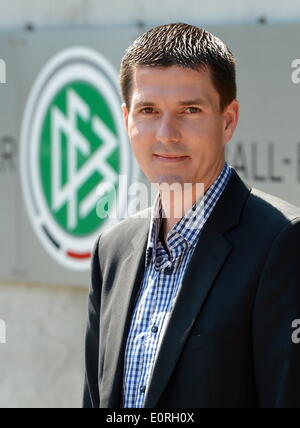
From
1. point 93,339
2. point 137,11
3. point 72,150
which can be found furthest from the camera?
point 72,150

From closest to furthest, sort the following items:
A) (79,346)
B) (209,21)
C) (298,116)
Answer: (298,116) → (209,21) → (79,346)

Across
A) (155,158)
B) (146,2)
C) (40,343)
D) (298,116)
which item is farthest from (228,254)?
(40,343)

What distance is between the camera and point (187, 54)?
1.93 metres

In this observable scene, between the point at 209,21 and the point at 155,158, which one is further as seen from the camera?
the point at 209,21

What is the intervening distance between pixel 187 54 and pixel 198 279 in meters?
0.49

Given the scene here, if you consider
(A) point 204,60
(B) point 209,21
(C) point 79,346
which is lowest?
(C) point 79,346

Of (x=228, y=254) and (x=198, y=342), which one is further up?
(x=228, y=254)

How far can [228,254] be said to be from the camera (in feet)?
6.18

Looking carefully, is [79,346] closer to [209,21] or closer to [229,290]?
[209,21]

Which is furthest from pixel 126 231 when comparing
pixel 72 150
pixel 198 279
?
pixel 72 150

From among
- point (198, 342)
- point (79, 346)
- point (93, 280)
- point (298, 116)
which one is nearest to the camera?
point (198, 342)

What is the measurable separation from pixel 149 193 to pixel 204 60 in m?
1.62
